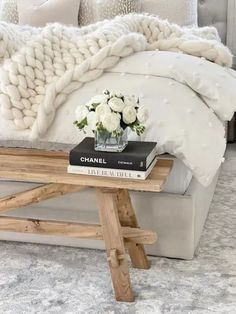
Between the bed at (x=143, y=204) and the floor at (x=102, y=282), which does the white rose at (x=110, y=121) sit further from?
the floor at (x=102, y=282)

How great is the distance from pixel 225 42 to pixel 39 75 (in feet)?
7.32

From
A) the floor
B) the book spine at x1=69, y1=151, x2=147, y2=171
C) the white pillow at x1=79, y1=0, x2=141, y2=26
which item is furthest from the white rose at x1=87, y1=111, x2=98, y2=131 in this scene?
the white pillow at x1=79, y1=0, x2=141, y2=26

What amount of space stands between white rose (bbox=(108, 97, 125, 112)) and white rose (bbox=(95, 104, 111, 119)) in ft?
0.05

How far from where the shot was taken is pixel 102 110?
1.88m

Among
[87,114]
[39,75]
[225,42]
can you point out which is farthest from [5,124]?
[225,42]

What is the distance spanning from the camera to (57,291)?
204cm

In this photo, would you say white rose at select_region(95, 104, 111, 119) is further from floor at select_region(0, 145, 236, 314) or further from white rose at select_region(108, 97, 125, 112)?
floor at select_region(0, 145, 236, 314)

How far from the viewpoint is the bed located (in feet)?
7.18

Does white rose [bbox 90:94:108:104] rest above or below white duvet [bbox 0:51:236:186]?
above

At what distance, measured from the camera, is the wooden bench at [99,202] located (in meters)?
1.87

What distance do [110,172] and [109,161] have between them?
37mm

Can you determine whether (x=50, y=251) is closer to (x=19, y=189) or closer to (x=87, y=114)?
(x=19, y=189)

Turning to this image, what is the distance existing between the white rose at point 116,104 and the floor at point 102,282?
2.20ft

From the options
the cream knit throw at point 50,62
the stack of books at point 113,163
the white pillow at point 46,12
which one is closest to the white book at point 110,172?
the stack of books at point 113,163
